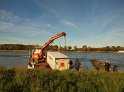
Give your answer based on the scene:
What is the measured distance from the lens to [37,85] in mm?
9773

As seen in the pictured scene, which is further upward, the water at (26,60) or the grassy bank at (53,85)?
the grassy bank at (53,85)

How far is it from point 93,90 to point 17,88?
4224mm

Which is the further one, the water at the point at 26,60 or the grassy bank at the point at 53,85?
the water at the point at 26,60

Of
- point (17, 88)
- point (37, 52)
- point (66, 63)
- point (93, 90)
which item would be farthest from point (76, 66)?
point (17, 88)

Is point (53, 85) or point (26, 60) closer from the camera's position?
point (53, 85)

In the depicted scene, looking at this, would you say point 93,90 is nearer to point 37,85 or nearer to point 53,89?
point 53,89

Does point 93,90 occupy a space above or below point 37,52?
below

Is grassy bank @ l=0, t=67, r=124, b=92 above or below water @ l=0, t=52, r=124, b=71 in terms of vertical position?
above

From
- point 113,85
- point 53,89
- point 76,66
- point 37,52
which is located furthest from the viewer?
point 37,52

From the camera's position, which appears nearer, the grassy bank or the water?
the grassy bank

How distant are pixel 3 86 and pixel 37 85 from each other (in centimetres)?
173

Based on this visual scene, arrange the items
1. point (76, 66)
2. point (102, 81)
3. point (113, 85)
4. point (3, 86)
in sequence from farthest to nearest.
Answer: point (76, 66) → point (102, 81) → point (113, 85) → point (3, 86)

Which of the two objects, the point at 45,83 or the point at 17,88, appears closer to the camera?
the point at 17,88

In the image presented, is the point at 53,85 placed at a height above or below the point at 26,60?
above
